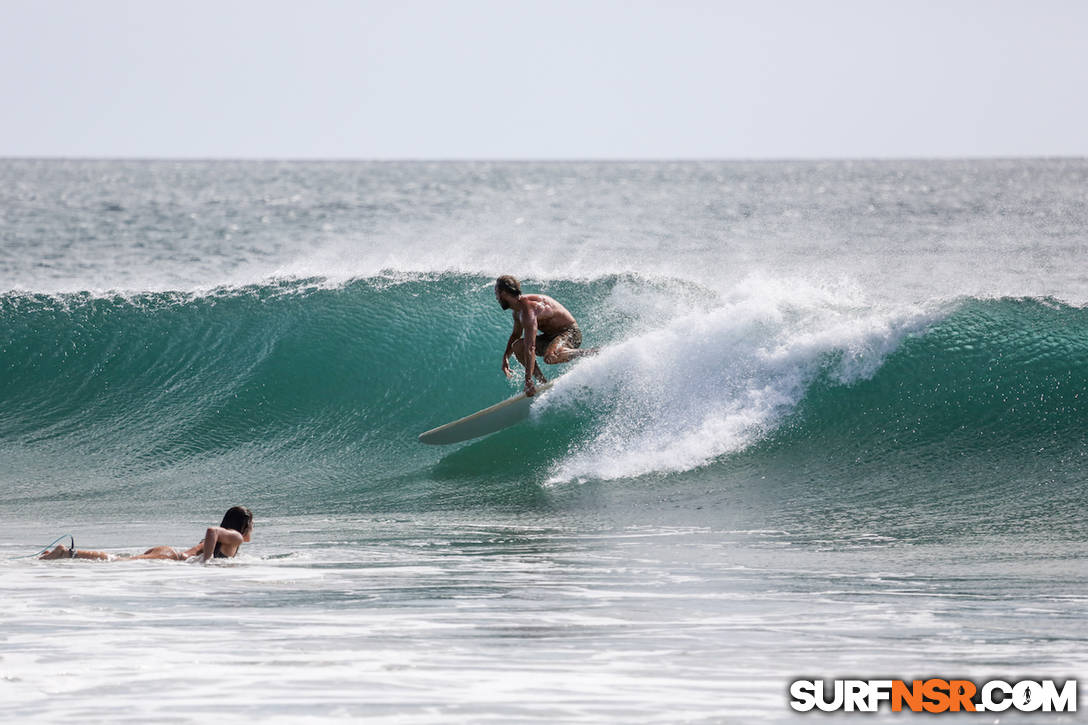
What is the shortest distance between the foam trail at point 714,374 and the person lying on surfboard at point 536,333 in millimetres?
219

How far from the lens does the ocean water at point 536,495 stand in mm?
4309

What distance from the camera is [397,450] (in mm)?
10289

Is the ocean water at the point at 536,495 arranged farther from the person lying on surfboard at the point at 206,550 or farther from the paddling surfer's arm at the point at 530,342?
the paddling surfer's arm at the point at 530,342

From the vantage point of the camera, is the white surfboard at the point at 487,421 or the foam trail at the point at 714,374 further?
the white surfboard at the point at 487,421

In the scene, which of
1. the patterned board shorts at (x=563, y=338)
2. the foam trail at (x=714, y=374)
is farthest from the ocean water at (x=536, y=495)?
the patterned board shorts at (x=563, y=338)

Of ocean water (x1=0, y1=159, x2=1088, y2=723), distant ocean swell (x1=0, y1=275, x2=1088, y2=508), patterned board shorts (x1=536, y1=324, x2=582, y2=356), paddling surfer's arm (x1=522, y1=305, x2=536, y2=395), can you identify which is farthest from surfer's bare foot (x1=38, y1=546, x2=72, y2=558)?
patterned board shorts (x1=536, y1=324, x2=582, y2=356)

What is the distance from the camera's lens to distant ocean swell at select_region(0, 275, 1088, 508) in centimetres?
912

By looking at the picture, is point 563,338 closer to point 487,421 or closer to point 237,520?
point 487,421

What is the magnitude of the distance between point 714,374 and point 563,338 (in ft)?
4.25

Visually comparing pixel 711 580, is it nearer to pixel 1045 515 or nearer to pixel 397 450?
pixel 1045 515

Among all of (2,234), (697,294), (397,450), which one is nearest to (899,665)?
(397,450)

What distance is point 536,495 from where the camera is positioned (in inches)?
333

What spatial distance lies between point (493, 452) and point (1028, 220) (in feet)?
93.2

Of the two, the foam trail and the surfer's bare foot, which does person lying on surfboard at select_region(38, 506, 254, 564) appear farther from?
the foam trail
